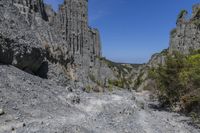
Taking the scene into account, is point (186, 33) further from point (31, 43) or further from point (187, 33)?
point (31, 43)

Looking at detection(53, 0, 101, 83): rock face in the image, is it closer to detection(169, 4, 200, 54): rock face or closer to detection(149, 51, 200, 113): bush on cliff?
detection(169, 4, 200, 54): rock face

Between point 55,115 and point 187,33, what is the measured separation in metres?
66.8

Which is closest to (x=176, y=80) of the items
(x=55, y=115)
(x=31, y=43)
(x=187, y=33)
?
(x=55, y=115)

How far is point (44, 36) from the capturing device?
40594mm

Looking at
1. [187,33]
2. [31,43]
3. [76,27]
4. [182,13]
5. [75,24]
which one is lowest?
[31,43]

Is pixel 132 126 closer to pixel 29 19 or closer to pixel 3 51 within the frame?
pixel 3 51

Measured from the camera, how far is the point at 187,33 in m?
82.6

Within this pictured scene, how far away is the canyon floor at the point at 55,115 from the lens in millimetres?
19688

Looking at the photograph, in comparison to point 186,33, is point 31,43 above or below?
below

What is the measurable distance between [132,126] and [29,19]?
2247cm

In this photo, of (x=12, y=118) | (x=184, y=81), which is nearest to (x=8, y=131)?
(x=12, y=118)

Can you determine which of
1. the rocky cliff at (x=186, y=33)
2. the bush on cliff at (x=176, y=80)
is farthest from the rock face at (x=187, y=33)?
the bush on cliff at (x=176, y=80)

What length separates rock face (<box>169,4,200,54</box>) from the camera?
77.2 metres

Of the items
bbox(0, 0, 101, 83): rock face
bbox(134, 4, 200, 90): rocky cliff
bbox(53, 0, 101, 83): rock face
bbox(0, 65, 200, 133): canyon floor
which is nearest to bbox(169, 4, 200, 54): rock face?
bbox(134, 4, 200, 90): rocky cliff
